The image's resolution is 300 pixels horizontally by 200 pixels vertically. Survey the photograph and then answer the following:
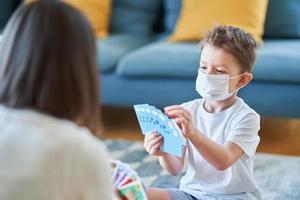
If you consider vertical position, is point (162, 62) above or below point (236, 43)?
below

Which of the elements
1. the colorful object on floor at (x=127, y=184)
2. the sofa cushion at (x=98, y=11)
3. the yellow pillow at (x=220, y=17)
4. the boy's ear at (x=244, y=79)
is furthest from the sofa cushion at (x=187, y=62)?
the colorful object on floor at (x=127, y=184)

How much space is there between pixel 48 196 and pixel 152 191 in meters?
0.71

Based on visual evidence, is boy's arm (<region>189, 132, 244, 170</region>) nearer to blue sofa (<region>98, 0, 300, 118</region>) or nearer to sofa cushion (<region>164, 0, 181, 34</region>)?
blue sofa (<region>98, 0, 300, 118</region>)

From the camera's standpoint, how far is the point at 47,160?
988 mm

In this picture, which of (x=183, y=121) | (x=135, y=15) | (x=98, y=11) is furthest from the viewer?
(x=135, y=15)

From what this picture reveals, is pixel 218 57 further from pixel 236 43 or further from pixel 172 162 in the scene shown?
pixel 172 162

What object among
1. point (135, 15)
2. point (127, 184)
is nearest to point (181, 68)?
point (135, 15)

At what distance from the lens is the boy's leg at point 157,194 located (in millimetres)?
1671

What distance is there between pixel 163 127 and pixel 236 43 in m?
0.34

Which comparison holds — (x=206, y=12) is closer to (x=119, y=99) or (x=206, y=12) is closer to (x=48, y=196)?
(x=119, y=99)

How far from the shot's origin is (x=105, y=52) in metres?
2.98

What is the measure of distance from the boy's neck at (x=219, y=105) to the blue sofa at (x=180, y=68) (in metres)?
0.97

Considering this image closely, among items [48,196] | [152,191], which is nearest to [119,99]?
[152,191]

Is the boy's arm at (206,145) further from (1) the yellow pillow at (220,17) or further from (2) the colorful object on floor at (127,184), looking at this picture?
(1) the yellow pillow at (220,17)
